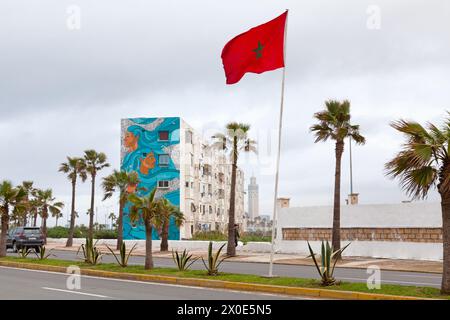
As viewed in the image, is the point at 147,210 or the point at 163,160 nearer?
the point at 147,210

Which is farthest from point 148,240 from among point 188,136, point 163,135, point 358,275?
point 188,136

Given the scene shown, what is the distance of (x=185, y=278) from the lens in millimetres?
16953

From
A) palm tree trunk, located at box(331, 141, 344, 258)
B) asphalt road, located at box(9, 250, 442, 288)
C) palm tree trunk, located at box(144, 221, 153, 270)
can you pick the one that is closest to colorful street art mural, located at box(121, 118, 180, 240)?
palm tree trunk, located at box(331, 141, 344, 258)

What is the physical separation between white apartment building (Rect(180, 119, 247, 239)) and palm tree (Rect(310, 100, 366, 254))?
83.0 ft

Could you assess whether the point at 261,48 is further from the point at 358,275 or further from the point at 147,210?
the point at 358,275

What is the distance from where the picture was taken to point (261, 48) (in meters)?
16.2

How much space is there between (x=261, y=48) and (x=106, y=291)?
26.3 ft

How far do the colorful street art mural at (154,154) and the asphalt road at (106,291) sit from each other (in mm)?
46124

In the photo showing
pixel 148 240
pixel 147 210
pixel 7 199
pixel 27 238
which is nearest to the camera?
pixel 147 210

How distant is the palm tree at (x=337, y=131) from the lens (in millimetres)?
29844

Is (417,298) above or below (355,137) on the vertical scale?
below
